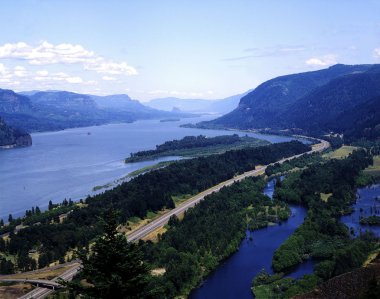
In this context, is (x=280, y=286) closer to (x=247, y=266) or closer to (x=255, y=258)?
(x=247, y=266)

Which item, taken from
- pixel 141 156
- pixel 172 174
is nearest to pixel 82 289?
pixel 172 174

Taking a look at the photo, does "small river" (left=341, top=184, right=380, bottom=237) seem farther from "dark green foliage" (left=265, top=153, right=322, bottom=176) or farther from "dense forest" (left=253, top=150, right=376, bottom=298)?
"dark green foliage" (left=265, top=153, right=322, bottom=176)

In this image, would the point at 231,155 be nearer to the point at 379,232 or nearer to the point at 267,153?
the point at 267,153

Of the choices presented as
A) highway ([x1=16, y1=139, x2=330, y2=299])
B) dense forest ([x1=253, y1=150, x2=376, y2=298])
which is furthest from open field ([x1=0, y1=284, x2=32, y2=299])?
dense forest ([x1=253, y1=150, x2=376, y2=298])

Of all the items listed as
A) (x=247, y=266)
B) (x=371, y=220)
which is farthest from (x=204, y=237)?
(x=371, y=220)

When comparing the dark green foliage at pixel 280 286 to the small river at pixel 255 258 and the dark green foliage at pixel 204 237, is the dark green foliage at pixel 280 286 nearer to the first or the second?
the small river at pixel 255 258

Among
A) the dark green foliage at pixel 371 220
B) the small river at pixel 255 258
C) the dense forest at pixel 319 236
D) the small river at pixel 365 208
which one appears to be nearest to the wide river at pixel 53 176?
the small river at pixel 255 258
